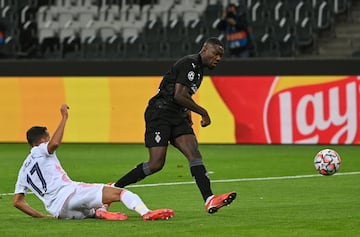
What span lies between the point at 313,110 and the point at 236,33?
318 centimetres

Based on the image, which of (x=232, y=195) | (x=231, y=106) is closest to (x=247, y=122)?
(x=231, y=106)

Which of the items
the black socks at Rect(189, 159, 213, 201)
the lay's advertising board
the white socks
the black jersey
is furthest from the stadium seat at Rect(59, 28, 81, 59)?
the white socks

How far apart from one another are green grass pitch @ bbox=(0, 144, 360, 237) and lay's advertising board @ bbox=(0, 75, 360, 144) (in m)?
0.34

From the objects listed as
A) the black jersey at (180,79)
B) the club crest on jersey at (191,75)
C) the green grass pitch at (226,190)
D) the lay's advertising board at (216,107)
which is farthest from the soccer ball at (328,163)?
the lay's advertising board at (216,107)

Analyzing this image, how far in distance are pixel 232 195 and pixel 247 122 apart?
1214 centimetres

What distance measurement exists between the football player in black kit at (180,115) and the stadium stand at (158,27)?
42.0ft

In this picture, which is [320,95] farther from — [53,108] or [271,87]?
[53,108]

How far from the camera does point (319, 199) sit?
13477 mm

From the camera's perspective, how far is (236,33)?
25062 mm

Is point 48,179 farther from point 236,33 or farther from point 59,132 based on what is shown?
point 236,33

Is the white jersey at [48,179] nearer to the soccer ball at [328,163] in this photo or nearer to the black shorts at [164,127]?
the black shorts at [164,127]

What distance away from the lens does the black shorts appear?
12281mm

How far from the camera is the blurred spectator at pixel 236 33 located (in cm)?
2487

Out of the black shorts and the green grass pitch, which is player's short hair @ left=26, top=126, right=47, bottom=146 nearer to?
the green grass pitch
